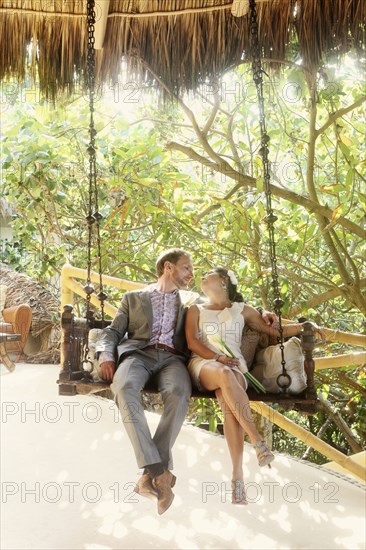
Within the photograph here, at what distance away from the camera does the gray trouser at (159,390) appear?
231 cm

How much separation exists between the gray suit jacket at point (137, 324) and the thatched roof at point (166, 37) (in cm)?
138

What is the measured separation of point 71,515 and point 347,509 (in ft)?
4.67

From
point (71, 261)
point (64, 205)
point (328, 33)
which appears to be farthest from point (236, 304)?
point (71, 261)

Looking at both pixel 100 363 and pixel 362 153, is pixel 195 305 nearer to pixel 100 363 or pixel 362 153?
pixel 100 363

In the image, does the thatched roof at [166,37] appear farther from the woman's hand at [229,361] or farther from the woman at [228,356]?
the woman's hand at [229,361]

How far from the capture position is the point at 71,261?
5934 millimetres

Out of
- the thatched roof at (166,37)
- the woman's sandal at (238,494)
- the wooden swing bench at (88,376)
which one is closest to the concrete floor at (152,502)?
the woman's sandal at (238,494)

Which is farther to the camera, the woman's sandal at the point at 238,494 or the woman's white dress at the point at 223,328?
the woman's white dress at the point at 223,328

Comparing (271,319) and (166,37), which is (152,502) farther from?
(166,37)

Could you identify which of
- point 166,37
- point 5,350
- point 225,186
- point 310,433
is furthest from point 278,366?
point 5,350

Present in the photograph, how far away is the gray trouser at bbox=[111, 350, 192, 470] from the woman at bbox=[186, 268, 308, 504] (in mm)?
98

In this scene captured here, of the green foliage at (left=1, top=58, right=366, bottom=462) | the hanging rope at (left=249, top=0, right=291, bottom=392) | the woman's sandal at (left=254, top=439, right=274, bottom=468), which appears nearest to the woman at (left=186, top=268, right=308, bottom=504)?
the woman's sandal at (left=254, top=439, right=274, bottom=468)

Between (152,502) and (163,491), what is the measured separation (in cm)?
142

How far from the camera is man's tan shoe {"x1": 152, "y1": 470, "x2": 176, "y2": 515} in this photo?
7.42 feet
